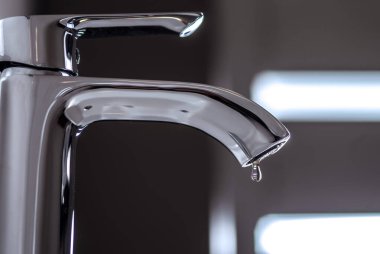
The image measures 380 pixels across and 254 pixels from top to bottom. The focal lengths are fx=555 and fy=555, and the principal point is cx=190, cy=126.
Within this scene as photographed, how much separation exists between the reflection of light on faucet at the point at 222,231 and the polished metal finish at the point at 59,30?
1.31 feet

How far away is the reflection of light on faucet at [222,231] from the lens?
2.23ft

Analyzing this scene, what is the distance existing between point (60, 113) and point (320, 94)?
19.0 inches

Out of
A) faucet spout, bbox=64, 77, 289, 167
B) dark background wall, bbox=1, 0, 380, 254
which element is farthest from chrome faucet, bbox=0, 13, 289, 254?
dark background wall, bbox=1, 0, 380, 254

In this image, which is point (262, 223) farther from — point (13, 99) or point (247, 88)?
point (13, 99)

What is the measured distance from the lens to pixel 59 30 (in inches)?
12.6

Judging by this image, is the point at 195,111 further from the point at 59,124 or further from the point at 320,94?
the point at 320,94

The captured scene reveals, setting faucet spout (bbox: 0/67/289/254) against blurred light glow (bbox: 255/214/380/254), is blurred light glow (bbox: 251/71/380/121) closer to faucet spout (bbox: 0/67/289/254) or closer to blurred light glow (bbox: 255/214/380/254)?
blurred light glow (bbox: 255/214/380/254)

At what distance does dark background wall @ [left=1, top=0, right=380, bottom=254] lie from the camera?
0.67 m

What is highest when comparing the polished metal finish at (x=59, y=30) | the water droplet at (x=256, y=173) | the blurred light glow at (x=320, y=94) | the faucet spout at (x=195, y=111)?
the blurred light glow at (x=320, y=94)

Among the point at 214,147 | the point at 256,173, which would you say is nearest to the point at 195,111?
the point at 256,173

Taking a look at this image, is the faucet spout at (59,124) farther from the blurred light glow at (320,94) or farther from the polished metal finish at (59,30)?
the blurred light glow at (320,94)

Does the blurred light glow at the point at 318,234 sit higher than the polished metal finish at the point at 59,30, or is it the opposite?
the polished metal finish at the point at 59,30

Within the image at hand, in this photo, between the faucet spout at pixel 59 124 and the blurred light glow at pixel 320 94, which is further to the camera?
the blurred light glow at pixel 320 94

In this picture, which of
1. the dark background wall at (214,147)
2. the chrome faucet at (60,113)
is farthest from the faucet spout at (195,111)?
the dark background wall at (214,147)
